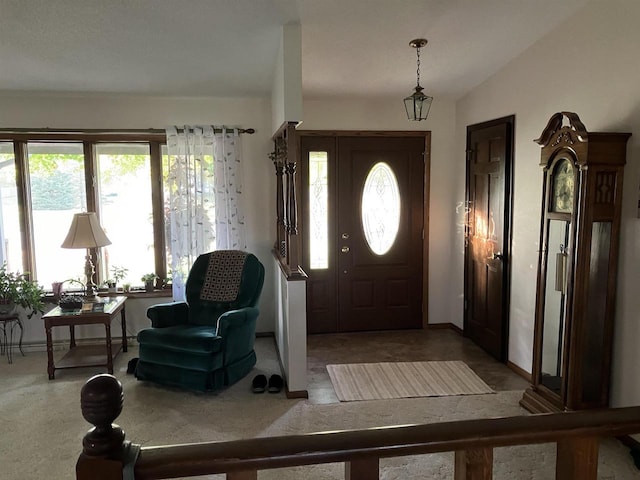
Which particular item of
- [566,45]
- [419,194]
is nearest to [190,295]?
[419,194]

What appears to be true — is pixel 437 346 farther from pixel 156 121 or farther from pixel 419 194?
pixel 156 121

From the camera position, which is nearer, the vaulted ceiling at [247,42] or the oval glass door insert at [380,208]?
the vaulted ceiling at [247,42]

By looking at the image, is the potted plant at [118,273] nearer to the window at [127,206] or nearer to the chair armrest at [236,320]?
the window at [127,206]

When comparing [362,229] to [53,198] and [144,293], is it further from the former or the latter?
[53,198]

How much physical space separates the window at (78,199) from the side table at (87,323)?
64 centimetres

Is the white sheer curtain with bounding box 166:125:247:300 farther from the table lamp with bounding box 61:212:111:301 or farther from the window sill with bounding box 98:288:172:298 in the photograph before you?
the table lamp with bounding box 61:212:111:301

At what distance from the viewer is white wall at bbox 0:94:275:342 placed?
15.4ft

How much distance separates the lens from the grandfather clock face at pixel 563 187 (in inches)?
120

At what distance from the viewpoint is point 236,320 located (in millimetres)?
3816

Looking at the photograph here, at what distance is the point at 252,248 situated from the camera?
5.18 meters

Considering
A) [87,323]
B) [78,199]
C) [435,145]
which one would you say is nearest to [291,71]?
[435,145]

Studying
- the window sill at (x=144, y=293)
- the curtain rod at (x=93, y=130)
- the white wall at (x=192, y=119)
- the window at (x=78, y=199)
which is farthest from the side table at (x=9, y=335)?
the curtain rod at (x=93, y=130)

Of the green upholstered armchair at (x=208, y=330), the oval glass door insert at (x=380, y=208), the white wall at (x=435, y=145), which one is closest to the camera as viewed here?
the green upholstered armchair at (x=208, y=330)

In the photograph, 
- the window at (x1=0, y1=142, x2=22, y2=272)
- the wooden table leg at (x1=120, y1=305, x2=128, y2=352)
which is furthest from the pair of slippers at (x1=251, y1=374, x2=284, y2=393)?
the window at (x1=0, y1=142, x2=22, y2=272)
